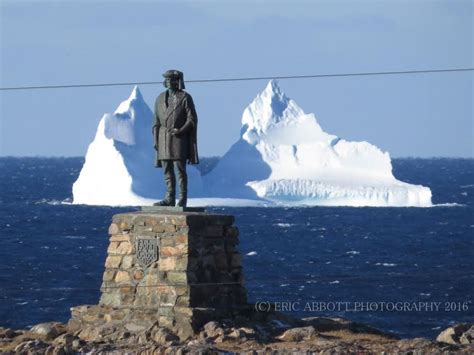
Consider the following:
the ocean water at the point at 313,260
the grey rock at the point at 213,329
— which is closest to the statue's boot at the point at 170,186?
the grey rock at the point at 213,329

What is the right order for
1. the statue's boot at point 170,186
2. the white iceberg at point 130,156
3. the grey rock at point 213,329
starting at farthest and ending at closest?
the white iceberg at point 130,156, the statue's boot at point 170,186, the grey rock at point 213,329

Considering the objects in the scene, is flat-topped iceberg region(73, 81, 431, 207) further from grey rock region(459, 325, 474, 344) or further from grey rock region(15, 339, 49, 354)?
grey rock region(15, 339, 49, 354)

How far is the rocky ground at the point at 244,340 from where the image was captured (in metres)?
15.3

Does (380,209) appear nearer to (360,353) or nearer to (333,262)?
(333,262)

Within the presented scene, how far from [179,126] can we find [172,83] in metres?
Result: 0.47

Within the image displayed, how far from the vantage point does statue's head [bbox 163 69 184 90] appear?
1677 centimetres

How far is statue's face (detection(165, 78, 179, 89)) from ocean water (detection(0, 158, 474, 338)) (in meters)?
5.53

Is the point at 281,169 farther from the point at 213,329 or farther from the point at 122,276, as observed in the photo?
the point at 213,329

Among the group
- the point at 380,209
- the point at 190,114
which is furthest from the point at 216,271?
the point at 380,209

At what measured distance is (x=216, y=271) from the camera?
1656 cm

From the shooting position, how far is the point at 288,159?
75125mm

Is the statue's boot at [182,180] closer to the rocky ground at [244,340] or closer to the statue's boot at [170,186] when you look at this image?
the statue's boot at [170,186]

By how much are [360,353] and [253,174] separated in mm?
60185

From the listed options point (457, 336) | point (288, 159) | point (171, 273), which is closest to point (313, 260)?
point (288, 159)
